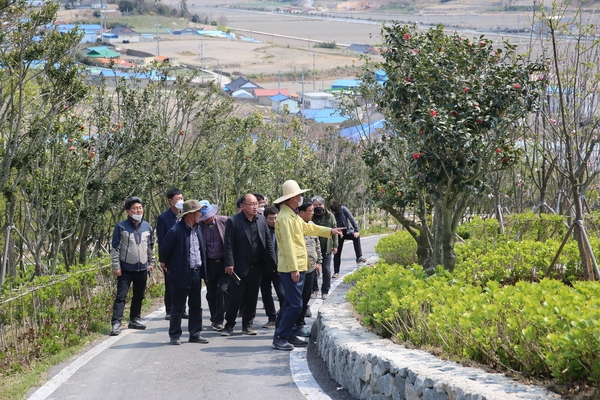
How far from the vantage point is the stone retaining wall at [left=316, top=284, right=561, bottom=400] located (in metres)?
6.12

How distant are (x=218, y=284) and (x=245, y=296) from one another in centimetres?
58

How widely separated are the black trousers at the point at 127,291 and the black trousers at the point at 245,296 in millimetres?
1401

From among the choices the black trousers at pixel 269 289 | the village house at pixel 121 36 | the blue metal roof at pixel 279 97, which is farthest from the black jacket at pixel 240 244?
the village house at pixel 121 36

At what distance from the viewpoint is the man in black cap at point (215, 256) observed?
11.6 metres

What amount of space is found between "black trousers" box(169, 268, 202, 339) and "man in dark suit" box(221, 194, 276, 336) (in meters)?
0.51

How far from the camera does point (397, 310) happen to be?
845 cm

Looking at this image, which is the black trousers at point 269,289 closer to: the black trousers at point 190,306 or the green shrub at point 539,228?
the black trousers at point 190,306

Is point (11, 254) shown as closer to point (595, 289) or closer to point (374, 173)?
point (374, 173)

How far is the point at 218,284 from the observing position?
1166 centimetres

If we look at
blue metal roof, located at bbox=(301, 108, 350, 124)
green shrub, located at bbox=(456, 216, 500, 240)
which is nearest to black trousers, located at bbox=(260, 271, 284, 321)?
green shrub, located at bbox=(456, 216, 500, 240)

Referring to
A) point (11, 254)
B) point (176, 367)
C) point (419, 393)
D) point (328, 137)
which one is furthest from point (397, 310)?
point (328, 137)

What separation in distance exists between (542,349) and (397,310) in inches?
90.7

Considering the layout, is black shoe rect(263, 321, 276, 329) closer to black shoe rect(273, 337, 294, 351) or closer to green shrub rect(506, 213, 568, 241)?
black shoe rect(273, 337, 294, 351)

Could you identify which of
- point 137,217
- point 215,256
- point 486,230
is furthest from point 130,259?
point 486,230
